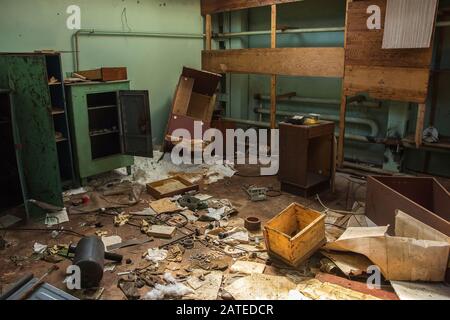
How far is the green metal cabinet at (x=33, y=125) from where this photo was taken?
10.7 feet

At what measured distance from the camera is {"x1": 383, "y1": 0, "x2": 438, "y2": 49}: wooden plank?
137 inches

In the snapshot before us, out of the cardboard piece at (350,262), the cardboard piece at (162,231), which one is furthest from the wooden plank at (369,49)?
the cardboard piece at (162,231)

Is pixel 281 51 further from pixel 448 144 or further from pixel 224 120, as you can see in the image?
pixel 448 144

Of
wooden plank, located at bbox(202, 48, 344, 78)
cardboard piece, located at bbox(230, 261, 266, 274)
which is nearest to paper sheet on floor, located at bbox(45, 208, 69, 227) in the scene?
cardboard piece, located at bbox(230, 261, 266, 274)

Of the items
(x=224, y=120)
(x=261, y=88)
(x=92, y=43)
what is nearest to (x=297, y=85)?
(x=261, y=88)

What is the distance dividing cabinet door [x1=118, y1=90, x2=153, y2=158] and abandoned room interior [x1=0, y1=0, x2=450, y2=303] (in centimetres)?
1

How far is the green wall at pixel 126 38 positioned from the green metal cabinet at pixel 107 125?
67cm

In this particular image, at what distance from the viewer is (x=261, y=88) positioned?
6.02 metres

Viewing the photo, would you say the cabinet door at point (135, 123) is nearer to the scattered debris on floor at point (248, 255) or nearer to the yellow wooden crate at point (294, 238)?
the scattered debris on floor at point (248, 255)

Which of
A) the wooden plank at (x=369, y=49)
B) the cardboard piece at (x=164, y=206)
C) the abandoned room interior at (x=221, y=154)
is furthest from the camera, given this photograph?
the wooden plank at (x=369, y=49)

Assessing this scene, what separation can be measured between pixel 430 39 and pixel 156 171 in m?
3.40

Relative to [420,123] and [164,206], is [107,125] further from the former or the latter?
[420,123]

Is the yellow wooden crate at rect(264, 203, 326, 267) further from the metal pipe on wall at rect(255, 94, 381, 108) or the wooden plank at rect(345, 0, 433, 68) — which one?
the metal pipe on wall at rect(255, 94, 381, 108)

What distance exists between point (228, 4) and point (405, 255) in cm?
431
